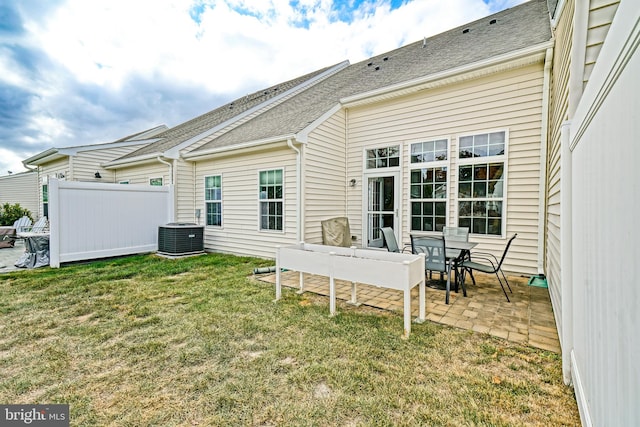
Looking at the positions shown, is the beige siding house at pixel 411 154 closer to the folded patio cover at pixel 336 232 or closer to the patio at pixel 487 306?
the folded patio cover at pixel 336 232

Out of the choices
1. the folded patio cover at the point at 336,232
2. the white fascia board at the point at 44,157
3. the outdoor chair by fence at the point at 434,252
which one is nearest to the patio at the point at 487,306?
the outdoor chair by fence at the point at 434,252

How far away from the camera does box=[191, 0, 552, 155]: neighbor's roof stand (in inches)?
224

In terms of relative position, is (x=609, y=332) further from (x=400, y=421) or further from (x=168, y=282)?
(x=168, y=282)

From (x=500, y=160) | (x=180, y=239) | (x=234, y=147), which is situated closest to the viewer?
(x=500, y=160)

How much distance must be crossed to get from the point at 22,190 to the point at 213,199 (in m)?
16.3

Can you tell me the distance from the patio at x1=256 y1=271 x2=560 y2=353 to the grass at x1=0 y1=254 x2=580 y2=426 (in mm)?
264

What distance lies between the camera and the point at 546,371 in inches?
92.7

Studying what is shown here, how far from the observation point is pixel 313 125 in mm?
6645

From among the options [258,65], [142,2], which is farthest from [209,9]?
[258,65]

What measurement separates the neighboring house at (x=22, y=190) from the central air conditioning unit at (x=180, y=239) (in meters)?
13.6

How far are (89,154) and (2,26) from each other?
14.1ft

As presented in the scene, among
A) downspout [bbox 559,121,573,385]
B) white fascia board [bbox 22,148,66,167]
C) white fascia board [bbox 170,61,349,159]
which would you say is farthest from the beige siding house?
white fascia board [bbox 22,148,66,167]

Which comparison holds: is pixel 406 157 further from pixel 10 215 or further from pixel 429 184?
pixel 10 215

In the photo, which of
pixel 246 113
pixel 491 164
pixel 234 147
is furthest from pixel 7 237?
pixel 491 164
